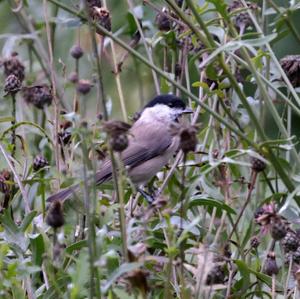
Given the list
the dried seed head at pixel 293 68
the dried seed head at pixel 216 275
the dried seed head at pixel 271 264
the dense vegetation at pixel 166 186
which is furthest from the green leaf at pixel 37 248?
the dried seed head at pixel 293 68

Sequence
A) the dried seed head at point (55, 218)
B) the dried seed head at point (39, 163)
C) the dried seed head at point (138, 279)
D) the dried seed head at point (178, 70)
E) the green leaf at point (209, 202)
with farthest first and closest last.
Answer: the dried seed head at point (178, 70) < the dried seed head at point (39, 163) < the green leaf at point (209, 202) < the dried seed head at point (55, 218) < the dried seed head at point (138, 279)

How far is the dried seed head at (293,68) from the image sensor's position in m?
2.62

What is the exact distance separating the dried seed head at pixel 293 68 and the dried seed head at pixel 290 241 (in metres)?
0.66

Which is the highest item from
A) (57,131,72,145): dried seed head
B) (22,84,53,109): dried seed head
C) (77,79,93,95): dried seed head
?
(77,79,93,95): dried seed head

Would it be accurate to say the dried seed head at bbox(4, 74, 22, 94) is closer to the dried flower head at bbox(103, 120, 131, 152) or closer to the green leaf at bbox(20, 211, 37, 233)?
the green leaf at bbox(20, 211, 37, 233)

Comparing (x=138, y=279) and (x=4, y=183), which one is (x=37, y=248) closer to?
(x=4, y=183)

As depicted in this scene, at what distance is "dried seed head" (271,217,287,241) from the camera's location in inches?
72.6

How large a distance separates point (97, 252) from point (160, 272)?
1.70 feet

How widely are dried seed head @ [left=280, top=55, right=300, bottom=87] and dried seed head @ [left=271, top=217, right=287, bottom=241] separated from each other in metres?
0.86

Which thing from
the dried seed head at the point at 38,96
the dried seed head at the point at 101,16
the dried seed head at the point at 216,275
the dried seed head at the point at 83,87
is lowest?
the dried seed head at the point at 216,275

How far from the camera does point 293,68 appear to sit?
2.62 m

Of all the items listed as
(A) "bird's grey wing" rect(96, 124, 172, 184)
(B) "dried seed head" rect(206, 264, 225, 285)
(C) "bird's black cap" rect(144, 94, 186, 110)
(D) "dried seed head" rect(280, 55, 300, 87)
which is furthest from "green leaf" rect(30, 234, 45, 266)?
(A) "bird's grey wing" rect(96, 124, 172, 184)

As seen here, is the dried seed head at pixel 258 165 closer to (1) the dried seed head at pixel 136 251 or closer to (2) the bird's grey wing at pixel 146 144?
(1) the dried seed head at pixel 136 251

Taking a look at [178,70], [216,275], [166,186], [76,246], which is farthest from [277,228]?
[178,70]
